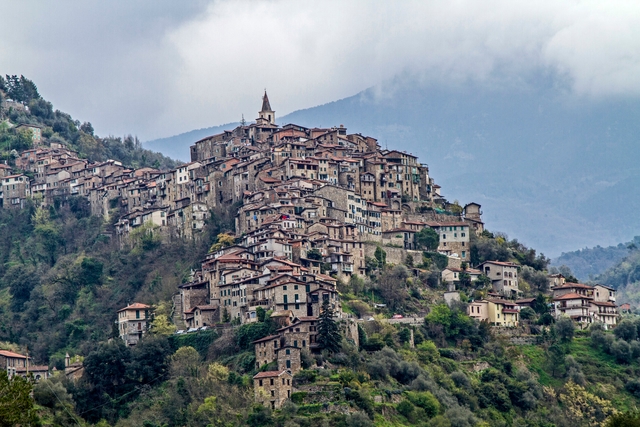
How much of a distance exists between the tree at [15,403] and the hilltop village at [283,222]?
14.4 metres

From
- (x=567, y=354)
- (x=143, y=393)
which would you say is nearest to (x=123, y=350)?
(x=143, y=393)

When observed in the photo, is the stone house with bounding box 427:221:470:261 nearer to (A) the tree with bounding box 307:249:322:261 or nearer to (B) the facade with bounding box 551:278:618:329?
(B) the facade with bounding box 551:278:618:329

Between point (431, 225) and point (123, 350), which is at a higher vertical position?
point (431, 225)

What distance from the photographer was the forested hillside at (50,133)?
116750 mm

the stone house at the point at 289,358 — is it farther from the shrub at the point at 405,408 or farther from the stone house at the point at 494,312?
the stone house at the point at 494,312

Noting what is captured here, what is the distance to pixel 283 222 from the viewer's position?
81.7 metres

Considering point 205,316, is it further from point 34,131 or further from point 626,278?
point 626,278

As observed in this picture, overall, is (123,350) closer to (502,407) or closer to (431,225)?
(502,407)

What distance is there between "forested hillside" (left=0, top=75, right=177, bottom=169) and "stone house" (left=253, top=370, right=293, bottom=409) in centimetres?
5472

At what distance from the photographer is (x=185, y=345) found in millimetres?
71188

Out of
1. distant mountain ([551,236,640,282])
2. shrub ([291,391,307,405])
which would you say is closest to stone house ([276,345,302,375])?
shrub ([291,391,307,405])

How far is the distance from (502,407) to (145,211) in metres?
32.8

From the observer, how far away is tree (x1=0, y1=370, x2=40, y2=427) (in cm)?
4984

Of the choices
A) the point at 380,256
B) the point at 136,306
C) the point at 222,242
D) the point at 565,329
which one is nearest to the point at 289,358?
the point at 136,306
